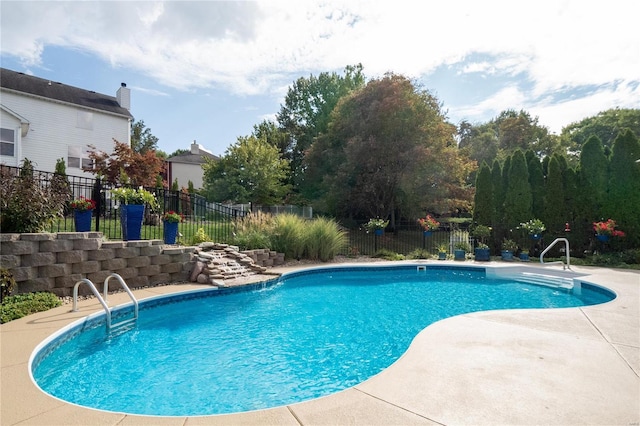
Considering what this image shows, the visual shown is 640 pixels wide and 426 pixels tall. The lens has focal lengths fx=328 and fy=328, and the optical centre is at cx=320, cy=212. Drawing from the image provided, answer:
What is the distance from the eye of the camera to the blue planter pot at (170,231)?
299 inches

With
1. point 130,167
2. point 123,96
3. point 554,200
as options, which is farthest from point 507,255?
point 123,96

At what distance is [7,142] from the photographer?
43.5 feet

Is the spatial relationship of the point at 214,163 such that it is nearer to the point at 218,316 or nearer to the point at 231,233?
the point at 231,233

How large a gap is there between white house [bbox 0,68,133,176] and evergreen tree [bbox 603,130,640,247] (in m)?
21.2

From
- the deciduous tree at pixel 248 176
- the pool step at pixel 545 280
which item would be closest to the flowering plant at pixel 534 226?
the pool step at pixel 545 280

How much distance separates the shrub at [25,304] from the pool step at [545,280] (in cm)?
958

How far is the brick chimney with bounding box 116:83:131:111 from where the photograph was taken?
18.7 m

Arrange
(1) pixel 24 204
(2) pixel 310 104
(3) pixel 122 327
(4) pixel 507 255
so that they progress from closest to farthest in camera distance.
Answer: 1. (3) pixel 122 327
2. (1) pixel 24 204
3. (4) pixel 507 255
4. (2) pixel 310 104

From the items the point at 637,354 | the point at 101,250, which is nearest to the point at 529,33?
the point at 637,354

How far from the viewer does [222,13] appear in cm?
690

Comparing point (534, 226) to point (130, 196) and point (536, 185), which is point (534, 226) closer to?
point (536, 185)

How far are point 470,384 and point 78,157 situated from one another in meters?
19.1

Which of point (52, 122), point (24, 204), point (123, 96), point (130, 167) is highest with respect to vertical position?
point (123, 96)

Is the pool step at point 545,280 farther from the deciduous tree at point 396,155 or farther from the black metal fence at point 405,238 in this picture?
the deciduous tree at point 396,155
